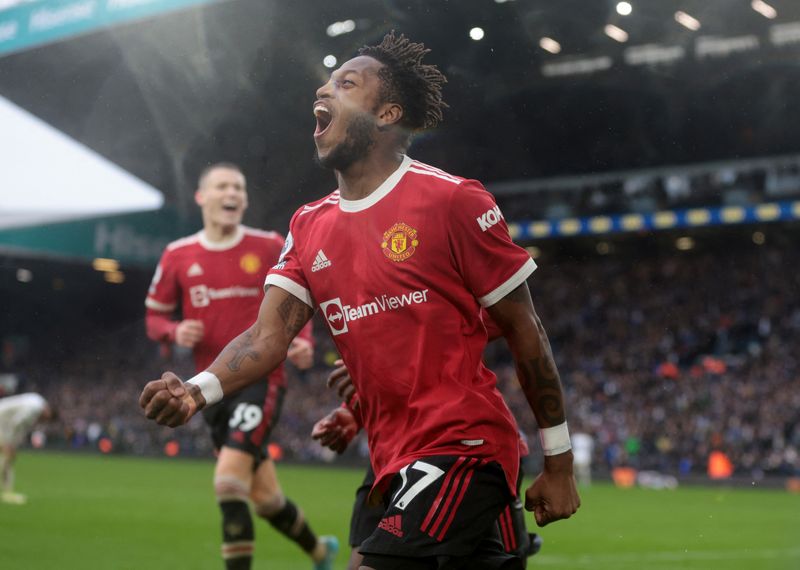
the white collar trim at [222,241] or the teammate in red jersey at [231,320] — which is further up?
the white collar trim at [222,241]

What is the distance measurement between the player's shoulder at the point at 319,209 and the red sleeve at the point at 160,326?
9.83ft

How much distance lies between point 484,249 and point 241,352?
33.4 inches

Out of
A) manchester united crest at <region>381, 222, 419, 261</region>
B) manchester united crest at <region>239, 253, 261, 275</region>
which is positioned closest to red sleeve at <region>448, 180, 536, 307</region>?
manchester united crest at <region>381, 222, 419, 261</region>

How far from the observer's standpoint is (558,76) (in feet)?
17.6

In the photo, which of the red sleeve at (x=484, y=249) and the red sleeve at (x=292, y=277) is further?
the red sleeve at (x=292, y=277)

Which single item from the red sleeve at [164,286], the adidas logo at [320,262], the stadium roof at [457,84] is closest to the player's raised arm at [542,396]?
the adidas logo at [320,262]

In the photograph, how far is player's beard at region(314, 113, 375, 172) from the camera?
11.5ft

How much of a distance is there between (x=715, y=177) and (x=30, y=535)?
25.8ft

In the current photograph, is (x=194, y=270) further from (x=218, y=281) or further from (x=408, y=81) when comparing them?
(x=408, y=81)

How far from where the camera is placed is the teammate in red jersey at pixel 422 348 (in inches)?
126

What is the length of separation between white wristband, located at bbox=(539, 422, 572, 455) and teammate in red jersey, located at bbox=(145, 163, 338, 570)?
2962 millimetres

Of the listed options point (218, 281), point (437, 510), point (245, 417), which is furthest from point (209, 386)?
point (218, 281)

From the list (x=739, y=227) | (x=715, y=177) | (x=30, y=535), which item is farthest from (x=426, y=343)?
(x=739, y=227)

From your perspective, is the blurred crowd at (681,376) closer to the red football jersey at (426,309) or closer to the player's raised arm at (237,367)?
the player's raised arm at (237,367)
